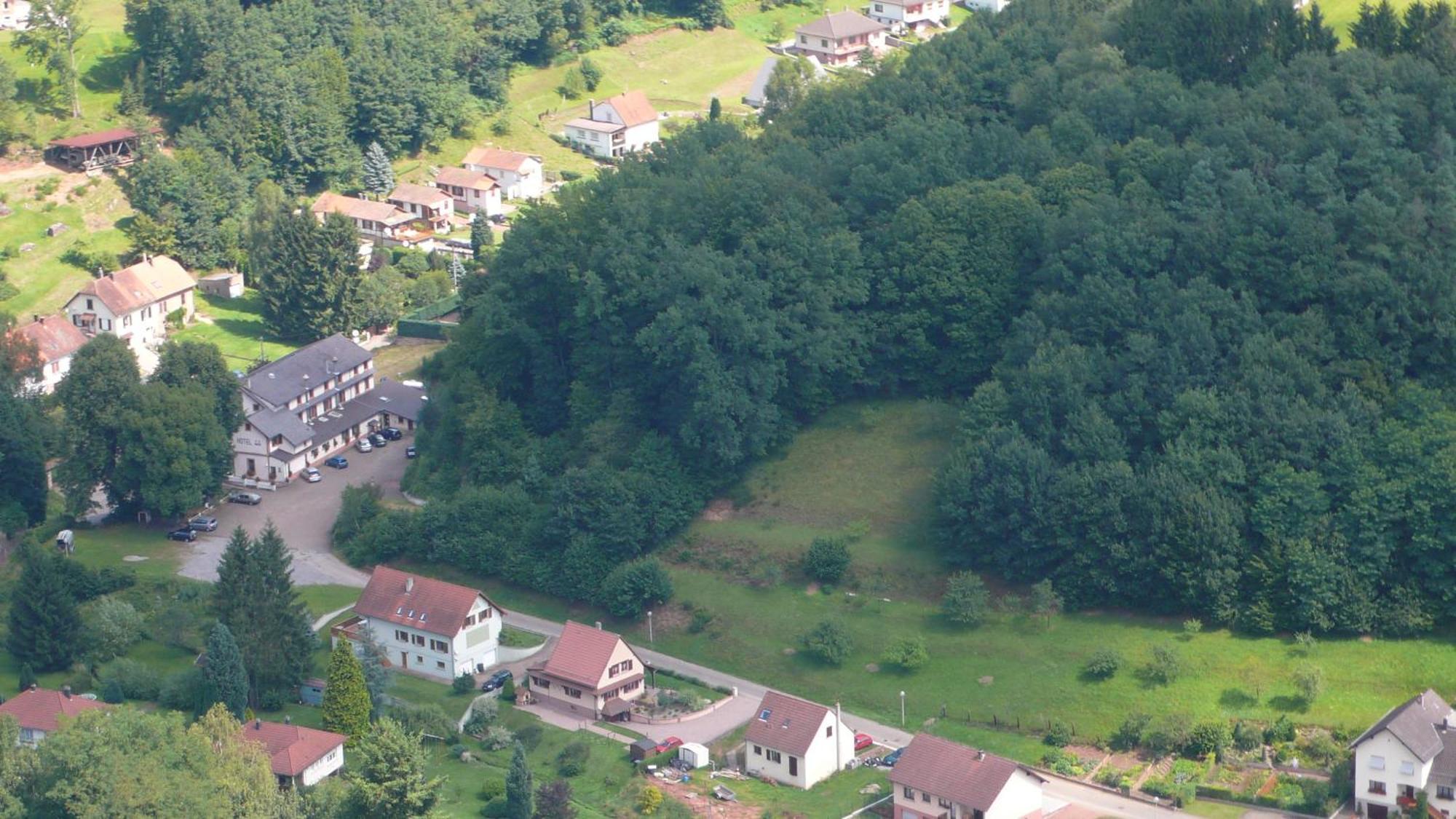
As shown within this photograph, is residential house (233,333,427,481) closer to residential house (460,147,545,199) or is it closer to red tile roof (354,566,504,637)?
red tile roof (354,566,504,637)

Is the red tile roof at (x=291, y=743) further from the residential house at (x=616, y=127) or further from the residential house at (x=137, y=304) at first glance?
the residential house at (x=616, y=127)

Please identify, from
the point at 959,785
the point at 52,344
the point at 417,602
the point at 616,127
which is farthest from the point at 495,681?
the point at 616,127

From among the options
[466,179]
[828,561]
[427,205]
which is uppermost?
[466,179]

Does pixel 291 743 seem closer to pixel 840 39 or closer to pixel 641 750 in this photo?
pixel 641 750

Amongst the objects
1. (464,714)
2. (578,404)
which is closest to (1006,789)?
(464,714)

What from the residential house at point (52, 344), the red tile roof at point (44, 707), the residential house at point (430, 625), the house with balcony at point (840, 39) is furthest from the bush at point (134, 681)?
the house with balcony at point (840, 39)
